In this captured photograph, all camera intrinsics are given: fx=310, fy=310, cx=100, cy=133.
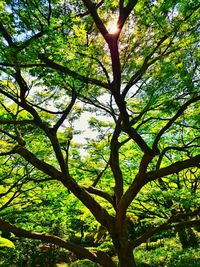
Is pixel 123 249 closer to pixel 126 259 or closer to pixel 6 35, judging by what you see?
pixel 126 259

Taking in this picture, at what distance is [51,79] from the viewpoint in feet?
24.6

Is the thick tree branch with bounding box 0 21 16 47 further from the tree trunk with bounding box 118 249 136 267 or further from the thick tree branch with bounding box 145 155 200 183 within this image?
the tree trunk with bounding box 118 249 136 267

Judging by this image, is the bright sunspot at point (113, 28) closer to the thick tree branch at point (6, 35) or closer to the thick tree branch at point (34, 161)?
the thick tree branch at point (6, 35)

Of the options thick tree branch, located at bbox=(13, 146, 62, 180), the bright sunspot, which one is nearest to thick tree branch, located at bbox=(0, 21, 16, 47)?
the bright sunspot

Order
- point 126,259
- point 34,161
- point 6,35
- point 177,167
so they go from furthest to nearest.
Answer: point 126,259
point 34,161
point 177,167
point 6,35

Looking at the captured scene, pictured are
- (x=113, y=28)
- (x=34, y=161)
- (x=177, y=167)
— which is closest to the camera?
(x=113, y=28)

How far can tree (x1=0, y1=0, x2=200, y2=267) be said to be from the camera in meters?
5.94

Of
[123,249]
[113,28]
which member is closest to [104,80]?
[113,28]

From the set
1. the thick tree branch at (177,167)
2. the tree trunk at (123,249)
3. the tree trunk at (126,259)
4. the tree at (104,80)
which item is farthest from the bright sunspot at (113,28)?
the tree trunk at (126,259)

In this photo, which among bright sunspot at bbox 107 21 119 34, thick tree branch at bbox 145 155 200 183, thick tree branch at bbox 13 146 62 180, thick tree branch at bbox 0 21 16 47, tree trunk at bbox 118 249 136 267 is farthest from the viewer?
tree trunk at bbox 118 249 136 267

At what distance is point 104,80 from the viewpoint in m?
8.73

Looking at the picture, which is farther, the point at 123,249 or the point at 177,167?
the point at 123,249

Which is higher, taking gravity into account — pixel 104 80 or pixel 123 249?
pixel 104 80

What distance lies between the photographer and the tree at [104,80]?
5941 mm
